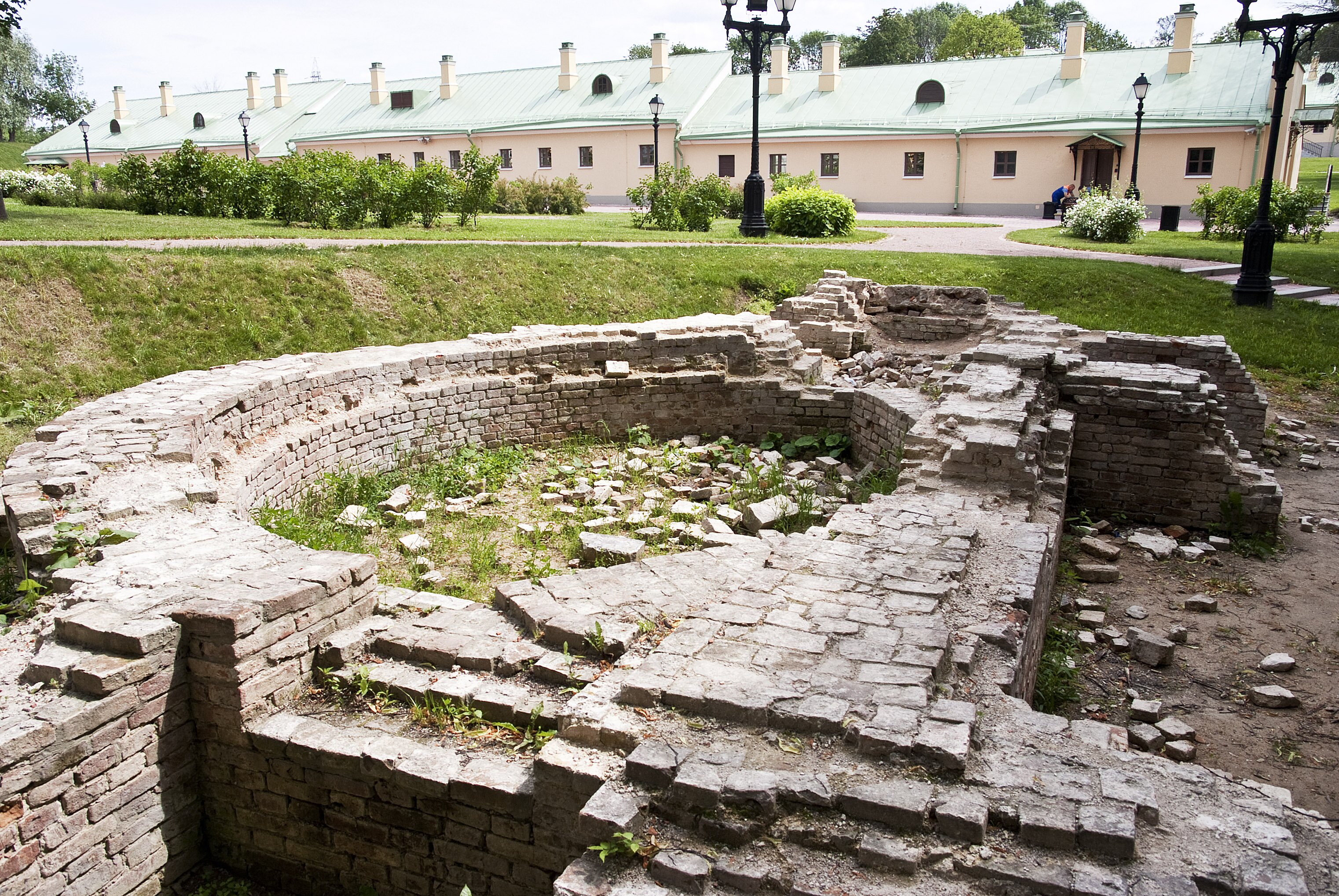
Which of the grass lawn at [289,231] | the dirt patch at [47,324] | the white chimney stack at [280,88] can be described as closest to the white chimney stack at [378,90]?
the white chimney stack at [280,88]

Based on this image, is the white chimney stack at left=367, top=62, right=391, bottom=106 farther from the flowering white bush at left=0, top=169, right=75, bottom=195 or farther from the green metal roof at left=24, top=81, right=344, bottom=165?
the flowering white bush at left=0, top=169, right=75, bottom=195

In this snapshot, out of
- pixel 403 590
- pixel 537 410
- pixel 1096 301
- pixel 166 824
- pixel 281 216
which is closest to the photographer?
pixel 166 824

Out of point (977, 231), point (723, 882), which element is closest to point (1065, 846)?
point (723, 882)

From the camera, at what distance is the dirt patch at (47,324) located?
30.8 ft

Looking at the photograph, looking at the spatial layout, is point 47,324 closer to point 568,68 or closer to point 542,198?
point 542,198

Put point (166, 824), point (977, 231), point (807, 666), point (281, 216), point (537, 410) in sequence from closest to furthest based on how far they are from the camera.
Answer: point (807, 666), point (166, 824), point (537, 410), point (281, 216), point (977, 231)

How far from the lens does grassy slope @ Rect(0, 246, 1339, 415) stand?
9.76m

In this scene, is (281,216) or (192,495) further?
(281,216)

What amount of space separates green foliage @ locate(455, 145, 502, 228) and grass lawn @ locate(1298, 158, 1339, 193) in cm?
3228

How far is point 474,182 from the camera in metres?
18.7

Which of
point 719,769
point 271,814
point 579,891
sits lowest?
point 271,814

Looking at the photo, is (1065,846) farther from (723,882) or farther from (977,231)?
(977,231)

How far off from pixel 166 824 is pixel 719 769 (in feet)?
8.36

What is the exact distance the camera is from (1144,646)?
5492 millimetres
